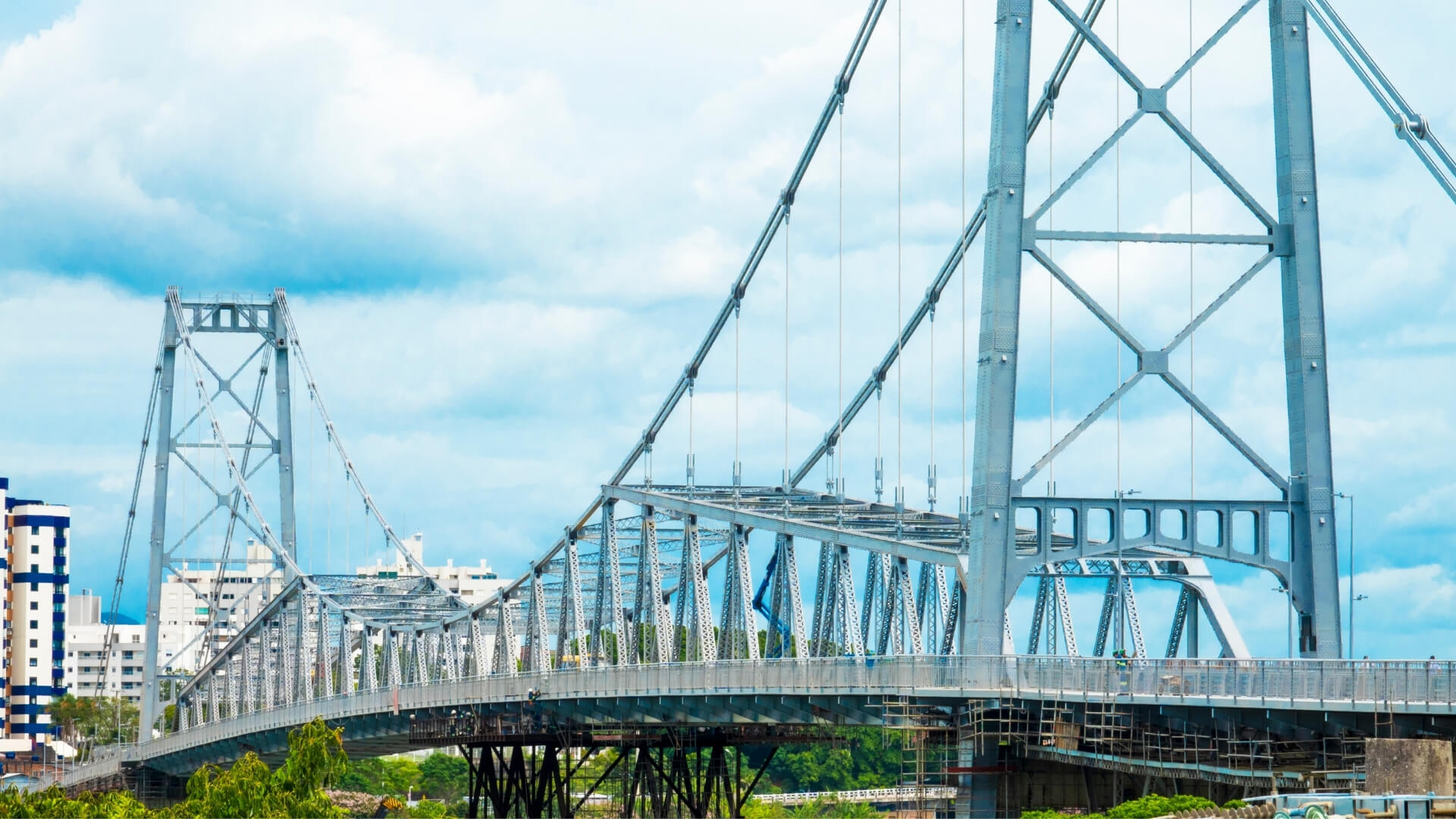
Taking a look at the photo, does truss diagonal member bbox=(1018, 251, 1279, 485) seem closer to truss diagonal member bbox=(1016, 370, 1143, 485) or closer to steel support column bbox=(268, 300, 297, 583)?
truss diagonal member bbox=(1016, 370, 1143, 485)

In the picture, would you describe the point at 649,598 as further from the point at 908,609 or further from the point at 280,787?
the point at 280,787

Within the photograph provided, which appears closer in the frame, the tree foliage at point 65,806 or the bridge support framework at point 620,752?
the tree foliage at point 65,806

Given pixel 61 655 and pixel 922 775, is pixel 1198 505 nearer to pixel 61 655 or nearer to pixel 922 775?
pixel 922 775

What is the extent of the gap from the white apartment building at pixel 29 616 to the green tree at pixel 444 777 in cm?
3216

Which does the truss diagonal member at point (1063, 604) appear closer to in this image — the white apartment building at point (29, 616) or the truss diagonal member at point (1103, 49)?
the truss diagonal member at point (1103, 49)

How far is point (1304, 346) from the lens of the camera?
195 ft

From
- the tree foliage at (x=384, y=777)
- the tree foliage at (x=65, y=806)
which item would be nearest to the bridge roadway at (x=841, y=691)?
the tree foliage at (x=65, y=806)

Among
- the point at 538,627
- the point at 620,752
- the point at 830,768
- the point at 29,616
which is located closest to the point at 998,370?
the point at 620,752

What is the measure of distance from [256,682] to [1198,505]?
101399mm

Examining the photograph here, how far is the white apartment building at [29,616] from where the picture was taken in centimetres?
18950

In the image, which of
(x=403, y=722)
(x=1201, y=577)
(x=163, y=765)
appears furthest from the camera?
(x=163, y=765)

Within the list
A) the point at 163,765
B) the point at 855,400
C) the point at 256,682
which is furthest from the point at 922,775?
the point at 256,682

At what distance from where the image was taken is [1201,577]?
209 ft

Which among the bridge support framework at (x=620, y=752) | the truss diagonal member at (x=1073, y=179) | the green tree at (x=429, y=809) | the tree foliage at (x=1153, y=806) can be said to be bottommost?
the green tree at (x=429, y=809)
